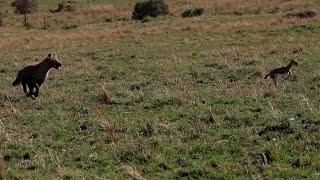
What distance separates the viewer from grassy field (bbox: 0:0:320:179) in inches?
387

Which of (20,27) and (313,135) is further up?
(313,135)

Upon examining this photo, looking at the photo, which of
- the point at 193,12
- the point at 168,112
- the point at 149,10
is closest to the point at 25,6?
the point at 149,10

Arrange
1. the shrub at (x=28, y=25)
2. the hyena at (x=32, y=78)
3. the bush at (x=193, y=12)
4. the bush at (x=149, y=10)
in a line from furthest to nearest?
the bush at (x=149, y=10) < the bush at (x=193, y=12) < the shrub at (x=28, y=25) < the hyena at (x=32, y=78)

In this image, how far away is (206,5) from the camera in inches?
2157

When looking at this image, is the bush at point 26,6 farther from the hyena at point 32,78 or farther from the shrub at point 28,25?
the hyena at point 32,78

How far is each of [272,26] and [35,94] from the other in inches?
767

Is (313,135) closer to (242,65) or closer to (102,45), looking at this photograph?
(242,65)

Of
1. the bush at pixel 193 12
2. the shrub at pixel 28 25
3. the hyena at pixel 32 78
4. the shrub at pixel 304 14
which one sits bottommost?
the shrub at pixel 28 25

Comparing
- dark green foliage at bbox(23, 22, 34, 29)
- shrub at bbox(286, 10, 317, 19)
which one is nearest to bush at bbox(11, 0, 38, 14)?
dark green foliage at bbox(23, 22, 34, 29)

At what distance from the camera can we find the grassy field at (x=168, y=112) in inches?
387

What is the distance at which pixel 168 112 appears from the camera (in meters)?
13.8

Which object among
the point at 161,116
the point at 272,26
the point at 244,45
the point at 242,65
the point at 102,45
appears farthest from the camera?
the point at 272,26

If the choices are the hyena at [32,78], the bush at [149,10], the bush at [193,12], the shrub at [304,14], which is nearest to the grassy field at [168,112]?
the hyena at [32,78]

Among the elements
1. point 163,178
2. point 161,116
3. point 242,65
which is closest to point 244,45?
point 242,65
